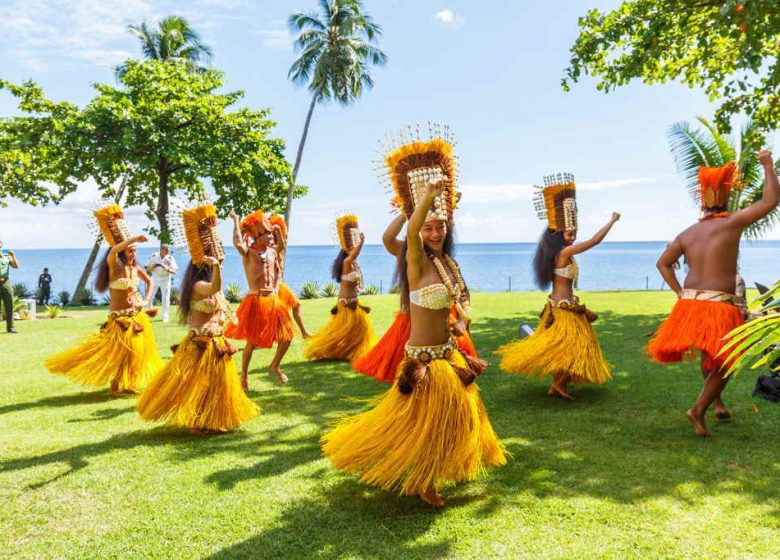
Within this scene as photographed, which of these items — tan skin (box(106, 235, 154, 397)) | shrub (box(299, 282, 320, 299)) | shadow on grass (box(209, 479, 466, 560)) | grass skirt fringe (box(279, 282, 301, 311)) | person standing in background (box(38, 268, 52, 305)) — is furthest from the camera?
shrub (box(299, 282, 320, 299))

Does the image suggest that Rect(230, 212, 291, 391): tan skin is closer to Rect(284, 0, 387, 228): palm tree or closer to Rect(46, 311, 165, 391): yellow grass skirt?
Rect(46, 311, 165, 391): yellow grass skirt

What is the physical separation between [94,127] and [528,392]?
16403 millimetres

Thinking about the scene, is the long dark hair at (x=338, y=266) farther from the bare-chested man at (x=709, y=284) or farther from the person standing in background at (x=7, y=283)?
the person standing in background at (x=7, y=283)

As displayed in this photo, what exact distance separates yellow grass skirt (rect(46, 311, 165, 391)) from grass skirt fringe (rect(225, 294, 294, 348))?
928 millimetres

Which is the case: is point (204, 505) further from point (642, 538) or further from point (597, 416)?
point (597, 416)

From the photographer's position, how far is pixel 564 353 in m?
5.26

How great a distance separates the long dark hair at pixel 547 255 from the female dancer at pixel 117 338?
419cm

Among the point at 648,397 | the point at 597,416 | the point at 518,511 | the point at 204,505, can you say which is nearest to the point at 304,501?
the point at 204,505

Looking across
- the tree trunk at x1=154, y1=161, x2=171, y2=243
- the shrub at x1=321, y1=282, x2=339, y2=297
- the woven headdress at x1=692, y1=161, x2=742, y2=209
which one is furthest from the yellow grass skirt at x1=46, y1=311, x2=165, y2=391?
the shrub at x1=321, y1=282, x2=339, y2=297

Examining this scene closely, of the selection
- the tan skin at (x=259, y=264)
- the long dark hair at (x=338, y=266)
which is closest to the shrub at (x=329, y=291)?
the long dark hair at (x=338, y=266)

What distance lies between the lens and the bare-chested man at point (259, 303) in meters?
6.33

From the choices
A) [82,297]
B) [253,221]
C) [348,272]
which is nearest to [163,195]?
[82,297]

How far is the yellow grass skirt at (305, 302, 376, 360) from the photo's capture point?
25.8 feet

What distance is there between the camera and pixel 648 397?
5.52 meters
